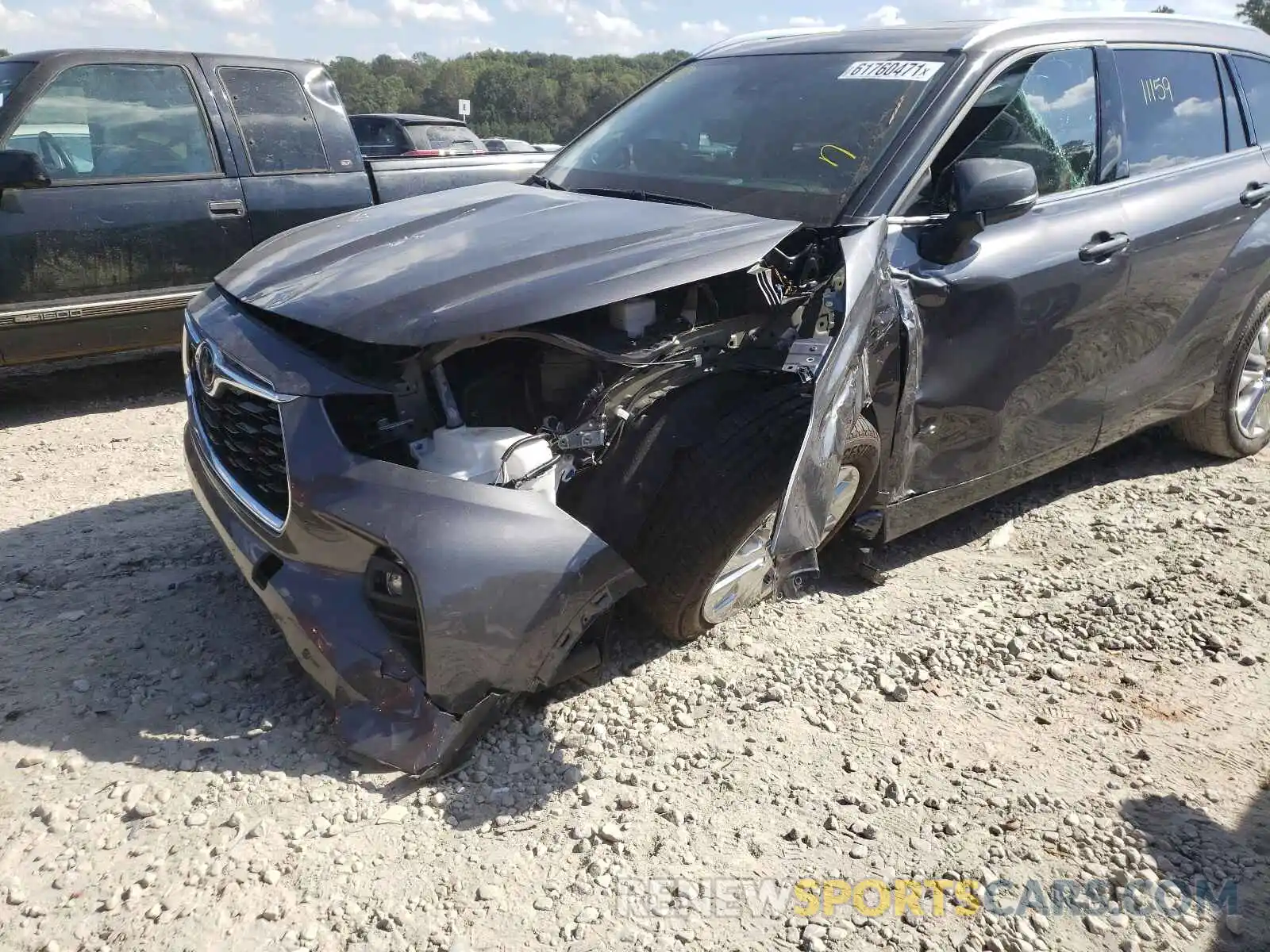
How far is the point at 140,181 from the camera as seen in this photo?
5492 mm

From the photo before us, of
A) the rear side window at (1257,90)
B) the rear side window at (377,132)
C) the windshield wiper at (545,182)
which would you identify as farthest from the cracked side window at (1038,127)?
the rear side window at (377,132)

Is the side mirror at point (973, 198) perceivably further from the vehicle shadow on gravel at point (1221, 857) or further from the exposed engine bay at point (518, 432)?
the vehicle shadow on gravel at point (1221, 857)

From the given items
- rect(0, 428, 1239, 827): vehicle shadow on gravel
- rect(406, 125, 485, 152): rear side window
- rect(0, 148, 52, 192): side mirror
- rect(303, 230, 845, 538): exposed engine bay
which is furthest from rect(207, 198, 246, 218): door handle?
rect(406, 125, 485, 152): rear side window

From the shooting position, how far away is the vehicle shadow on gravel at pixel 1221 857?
7.16ft

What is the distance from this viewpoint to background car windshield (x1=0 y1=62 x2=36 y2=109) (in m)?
5.32

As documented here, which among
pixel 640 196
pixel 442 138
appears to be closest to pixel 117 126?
pixel 640 196

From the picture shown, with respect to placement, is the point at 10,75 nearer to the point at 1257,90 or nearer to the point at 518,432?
the point at 518,432

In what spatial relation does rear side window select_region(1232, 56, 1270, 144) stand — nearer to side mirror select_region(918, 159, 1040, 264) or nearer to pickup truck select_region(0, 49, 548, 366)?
side mirror select_region(918, 159, 1040, 264)

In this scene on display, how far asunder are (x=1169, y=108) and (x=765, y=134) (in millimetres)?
1782

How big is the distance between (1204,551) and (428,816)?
314 cm

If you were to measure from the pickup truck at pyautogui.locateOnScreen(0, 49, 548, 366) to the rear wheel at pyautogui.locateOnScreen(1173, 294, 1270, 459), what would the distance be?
4773 mm

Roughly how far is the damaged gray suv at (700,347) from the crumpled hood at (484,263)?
0.04 ft

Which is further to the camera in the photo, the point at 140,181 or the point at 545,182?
the point at 140,181

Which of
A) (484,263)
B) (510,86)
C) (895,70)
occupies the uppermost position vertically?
(895,70)
